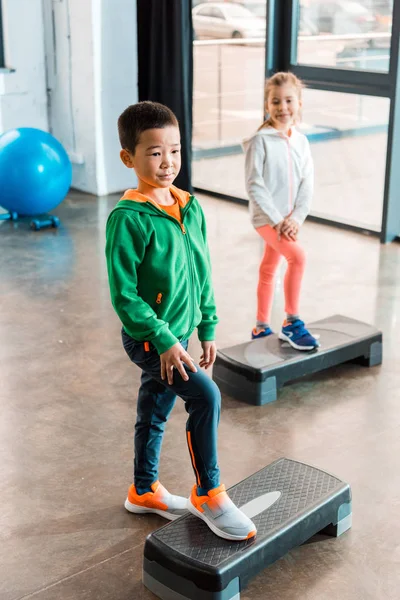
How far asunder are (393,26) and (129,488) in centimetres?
337

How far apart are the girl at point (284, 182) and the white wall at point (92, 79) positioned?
311 centimetres

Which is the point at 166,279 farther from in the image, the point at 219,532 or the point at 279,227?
the point at 279,227

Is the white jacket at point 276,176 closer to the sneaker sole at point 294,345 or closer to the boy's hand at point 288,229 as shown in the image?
the boy's hand at point 288,229

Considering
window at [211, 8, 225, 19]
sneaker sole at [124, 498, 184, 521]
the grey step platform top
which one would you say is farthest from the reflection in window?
sneaker sole at [124, 498, 184, 521]

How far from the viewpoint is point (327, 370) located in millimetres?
3391

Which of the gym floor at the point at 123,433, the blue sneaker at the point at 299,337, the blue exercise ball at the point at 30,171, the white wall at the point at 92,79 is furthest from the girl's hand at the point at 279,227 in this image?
the white wall at the point at 92,79

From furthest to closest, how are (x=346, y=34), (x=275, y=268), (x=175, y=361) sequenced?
(x=346, y=34), (x=275, y=268), (x=175, y=361)

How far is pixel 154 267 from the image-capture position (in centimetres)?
198

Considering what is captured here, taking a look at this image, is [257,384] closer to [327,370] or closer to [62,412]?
[327,370]

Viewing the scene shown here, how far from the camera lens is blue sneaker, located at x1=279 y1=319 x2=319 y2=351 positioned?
3209 millimetres

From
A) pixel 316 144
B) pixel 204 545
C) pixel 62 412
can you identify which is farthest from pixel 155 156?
pixel 316 144

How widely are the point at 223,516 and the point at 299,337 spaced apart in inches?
50.6

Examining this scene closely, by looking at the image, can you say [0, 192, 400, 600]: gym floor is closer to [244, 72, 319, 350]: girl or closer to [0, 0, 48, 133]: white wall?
[244, 72, 319, 350]: girl

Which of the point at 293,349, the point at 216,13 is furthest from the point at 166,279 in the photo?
the point at 216,13
